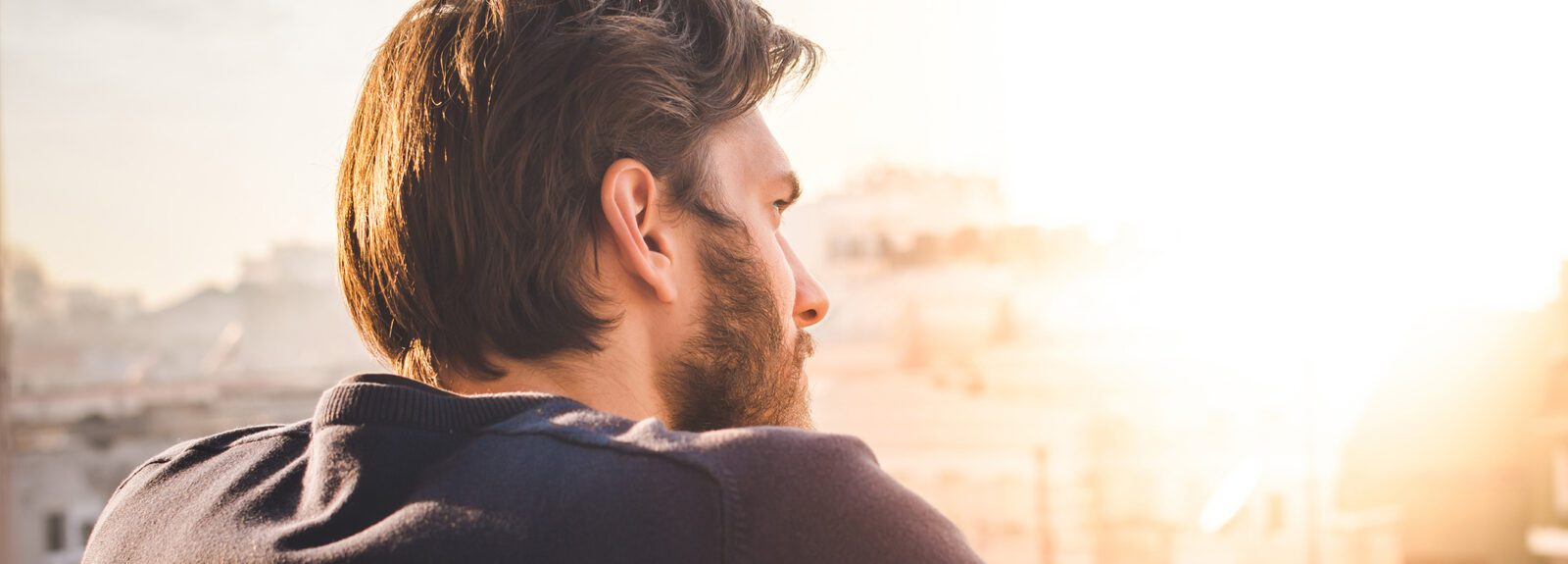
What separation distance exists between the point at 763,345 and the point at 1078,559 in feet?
6.63

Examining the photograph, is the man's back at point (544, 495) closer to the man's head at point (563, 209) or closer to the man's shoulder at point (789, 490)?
the man's shoulder at point (789, 490)

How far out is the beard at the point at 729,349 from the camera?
73cm

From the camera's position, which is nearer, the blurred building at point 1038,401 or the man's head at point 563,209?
the man's head at point 563,209

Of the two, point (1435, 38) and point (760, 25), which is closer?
point (760, 25)

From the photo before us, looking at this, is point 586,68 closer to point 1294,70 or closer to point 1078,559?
point 1294,70

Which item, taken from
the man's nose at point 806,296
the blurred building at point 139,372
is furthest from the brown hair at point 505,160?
the blurred building at point 139,372

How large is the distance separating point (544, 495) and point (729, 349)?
0.98ft

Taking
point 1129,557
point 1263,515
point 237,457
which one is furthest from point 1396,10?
point 237,457

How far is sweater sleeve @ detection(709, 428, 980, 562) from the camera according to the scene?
1.46 feet

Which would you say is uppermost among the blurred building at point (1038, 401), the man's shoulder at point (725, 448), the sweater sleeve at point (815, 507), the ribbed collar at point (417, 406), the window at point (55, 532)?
the ribbed collar at point (417, 406)

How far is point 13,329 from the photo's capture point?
3.56m

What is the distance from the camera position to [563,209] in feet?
2.28

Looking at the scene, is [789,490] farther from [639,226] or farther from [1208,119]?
[1208,119]

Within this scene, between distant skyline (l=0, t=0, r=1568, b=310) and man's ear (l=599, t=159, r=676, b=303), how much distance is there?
1.18m
